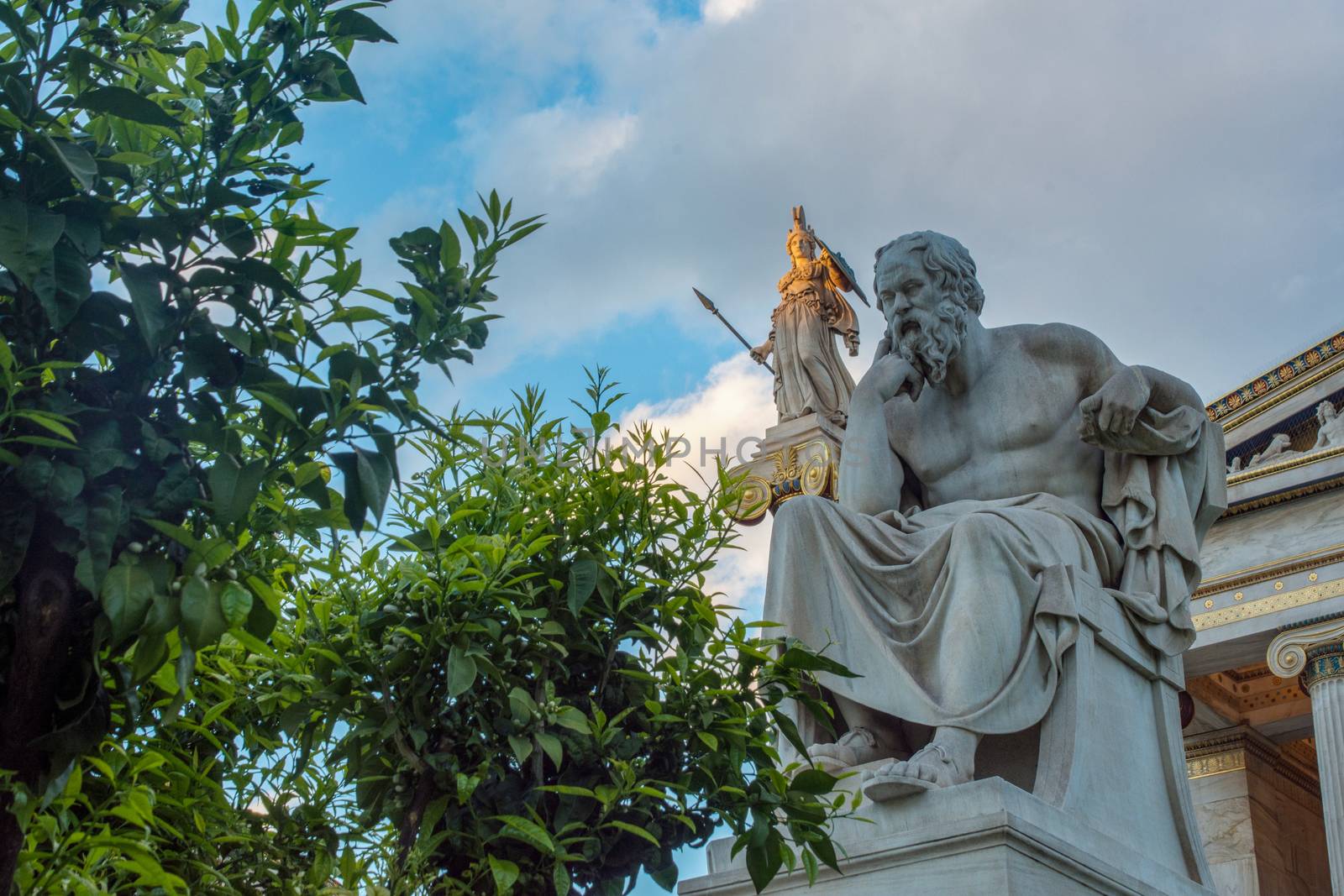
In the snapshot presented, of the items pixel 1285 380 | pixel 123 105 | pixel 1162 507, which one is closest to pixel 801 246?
pixel 1285 380

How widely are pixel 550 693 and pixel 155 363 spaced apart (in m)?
1.03

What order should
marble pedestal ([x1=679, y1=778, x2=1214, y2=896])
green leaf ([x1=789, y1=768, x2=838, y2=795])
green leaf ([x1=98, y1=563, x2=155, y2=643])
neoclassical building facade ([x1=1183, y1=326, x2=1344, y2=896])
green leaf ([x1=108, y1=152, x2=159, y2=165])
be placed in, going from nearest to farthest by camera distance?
green leaf ([x1=98, y1=563, x2=155, y2=643]), green leaf ([x1=108, y1=152, x2=159, y2=165]), green leaf ([x1=789, y1=768, x2=838, y2=795]), marble pedestal ([x1=679, y1=778, x2=1214, y2=896]), neoclassical building facade ([x1=1183, y1=326, x2=1344, y2=896])

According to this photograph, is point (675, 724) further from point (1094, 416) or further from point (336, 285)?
point (1094, 416)

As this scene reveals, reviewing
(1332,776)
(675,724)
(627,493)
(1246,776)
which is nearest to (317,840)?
(675,724)

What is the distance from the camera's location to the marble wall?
1413 centimetres

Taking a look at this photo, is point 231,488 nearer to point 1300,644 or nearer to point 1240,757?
point 1300,644

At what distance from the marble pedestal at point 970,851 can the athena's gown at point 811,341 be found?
13843 mm

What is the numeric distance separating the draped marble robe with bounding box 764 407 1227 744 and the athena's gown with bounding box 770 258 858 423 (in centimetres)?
1271

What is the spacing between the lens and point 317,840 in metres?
2.69

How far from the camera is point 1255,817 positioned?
579 inches

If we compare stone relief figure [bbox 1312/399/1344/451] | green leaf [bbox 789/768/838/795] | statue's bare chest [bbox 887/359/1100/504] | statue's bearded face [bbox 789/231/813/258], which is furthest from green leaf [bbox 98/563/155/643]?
statue's bearded face [bbox 789/231/813/258]

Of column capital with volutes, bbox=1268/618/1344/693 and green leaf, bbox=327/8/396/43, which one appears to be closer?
green leaf, bbox=327/8/396/43

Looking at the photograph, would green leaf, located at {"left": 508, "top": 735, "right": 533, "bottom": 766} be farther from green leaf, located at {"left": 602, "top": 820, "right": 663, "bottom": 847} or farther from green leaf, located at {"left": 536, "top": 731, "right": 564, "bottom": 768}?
green leaf, located at {"left": 602, "top": 820, "right": 663, "bottom": 847}

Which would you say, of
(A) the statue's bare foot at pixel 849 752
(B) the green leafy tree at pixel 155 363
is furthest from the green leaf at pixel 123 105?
(A) the statue's bare foot at pixel 849 752
